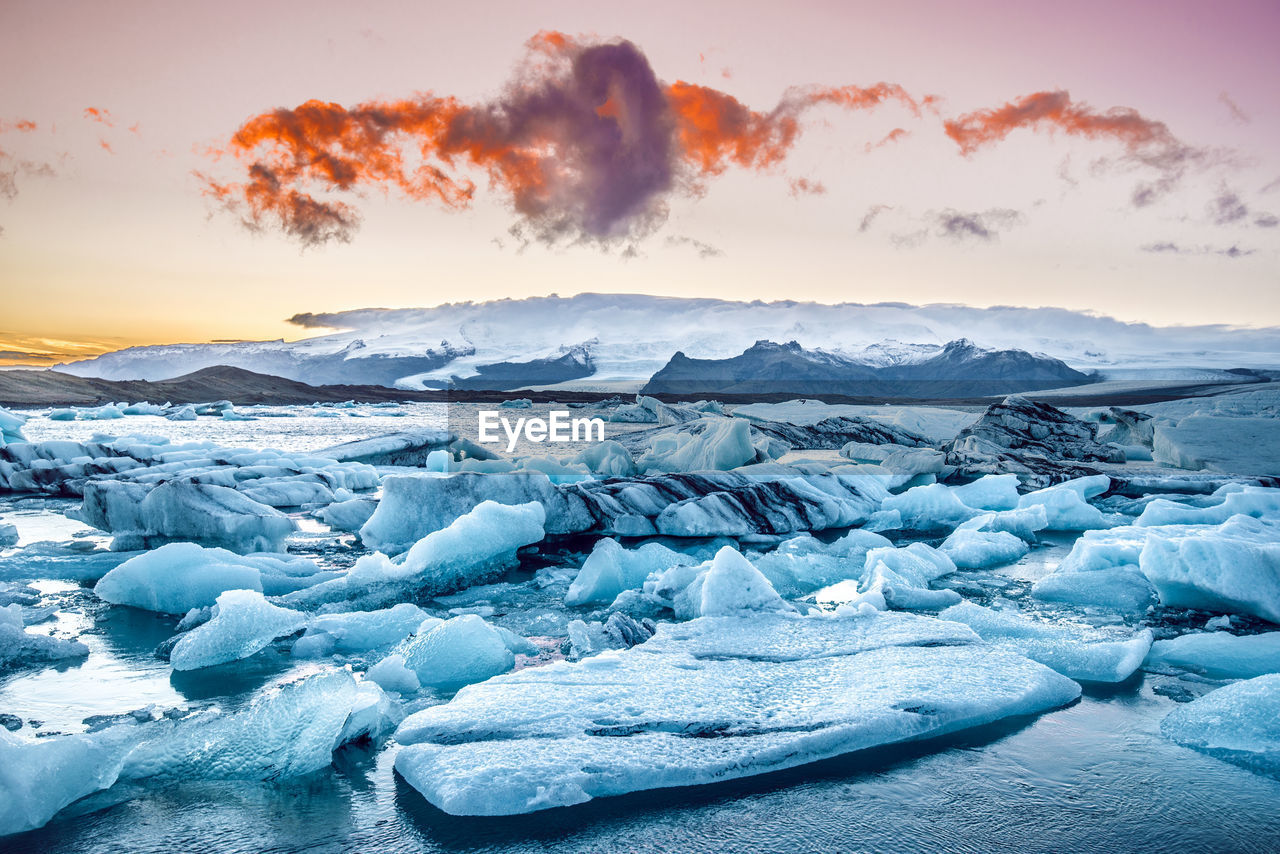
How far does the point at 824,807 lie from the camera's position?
6.22 feet

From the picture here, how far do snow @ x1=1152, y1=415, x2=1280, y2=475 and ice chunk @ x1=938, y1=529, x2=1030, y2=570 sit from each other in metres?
5.42

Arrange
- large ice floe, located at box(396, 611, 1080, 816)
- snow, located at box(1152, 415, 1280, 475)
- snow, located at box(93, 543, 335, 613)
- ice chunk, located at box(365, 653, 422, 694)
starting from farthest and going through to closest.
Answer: snow, located at box(1152, 415, 1280, 475), snow, located at box(93, 543, 335, 613), ice chunk, located at box(365, 653, 422, 694), large ice floe, located at box(396, 611, 1080, 816)

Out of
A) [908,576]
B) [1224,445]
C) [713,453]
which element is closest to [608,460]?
[713,453]

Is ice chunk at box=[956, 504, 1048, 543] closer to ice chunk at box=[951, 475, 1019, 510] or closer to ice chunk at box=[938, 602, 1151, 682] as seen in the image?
ice chunk at box=[951, 475, 1019, 510]

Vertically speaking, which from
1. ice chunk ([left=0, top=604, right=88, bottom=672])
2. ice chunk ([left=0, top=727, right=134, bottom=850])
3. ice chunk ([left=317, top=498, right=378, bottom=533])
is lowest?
ice chunk ([left=317, top=498, right=378, bottom=533])

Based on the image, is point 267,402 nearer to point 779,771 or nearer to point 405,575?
point 405,575

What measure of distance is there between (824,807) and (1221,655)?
210cm

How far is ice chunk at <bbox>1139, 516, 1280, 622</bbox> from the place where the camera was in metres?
3.48

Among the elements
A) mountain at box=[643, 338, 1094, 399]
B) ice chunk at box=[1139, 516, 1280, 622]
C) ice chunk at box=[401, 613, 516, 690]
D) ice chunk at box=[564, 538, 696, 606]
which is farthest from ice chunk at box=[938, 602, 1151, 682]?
mountain at box=[643, 338, 1094, 399]

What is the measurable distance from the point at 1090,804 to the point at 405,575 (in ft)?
10.8

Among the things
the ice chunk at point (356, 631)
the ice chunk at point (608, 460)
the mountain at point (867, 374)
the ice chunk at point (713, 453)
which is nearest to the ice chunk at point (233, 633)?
the ice chunk at point (356, 631)

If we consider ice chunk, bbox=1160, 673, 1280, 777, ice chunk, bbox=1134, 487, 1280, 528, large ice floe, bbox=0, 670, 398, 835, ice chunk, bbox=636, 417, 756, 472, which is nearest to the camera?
large ice floe, bbox=0, 670, 398, 835

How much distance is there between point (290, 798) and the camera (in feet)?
6.32

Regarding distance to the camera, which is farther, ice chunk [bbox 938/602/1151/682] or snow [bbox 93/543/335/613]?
snow [bbox 93/543/335/613]
